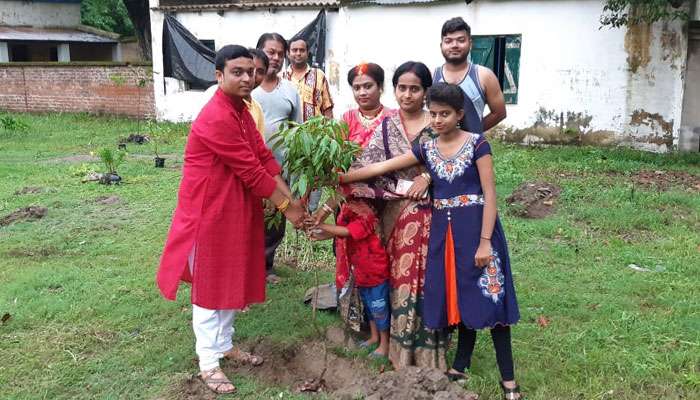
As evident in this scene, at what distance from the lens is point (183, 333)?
394cm

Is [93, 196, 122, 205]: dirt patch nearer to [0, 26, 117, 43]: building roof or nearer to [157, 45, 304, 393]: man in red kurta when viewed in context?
[157, 45, 304, 393]: man in red kurta

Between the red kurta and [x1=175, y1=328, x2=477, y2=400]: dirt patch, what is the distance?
0.52 meters

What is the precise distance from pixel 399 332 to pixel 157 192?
5400mm

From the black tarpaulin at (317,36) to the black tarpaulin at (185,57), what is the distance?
9.27ft

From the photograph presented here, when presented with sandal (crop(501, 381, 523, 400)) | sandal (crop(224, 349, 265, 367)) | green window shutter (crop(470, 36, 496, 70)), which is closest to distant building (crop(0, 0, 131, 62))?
green window shutter (crop(470, 36, 496, 70))

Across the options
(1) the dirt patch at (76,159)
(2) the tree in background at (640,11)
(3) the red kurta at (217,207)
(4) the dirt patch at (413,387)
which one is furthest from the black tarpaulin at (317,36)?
(4) the dirt patch at (413,387)

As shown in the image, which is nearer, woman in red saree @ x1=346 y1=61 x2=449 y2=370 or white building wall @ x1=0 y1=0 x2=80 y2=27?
woman in red saree @ x1=346 y1=61 x2=449 y2=370

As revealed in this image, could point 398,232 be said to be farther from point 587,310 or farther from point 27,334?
point 27,334

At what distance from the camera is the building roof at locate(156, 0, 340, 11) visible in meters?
13.1

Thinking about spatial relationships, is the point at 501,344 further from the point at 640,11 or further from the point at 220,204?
the point at 640,11

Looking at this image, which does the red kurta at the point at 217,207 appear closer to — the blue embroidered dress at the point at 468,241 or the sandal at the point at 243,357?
the sandal at the point at 243,357

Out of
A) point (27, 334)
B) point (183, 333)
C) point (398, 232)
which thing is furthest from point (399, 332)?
point (27, 334)

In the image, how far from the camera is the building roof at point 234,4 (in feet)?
43.0

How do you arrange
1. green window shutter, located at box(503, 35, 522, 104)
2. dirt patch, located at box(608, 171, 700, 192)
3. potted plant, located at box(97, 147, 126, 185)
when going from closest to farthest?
dirt patch, located at box(608, 171, 700, 192)
potted plant, located at box(97, 147, 126, 185)
green window shutter, located at box(503, 35, 522, 104)
